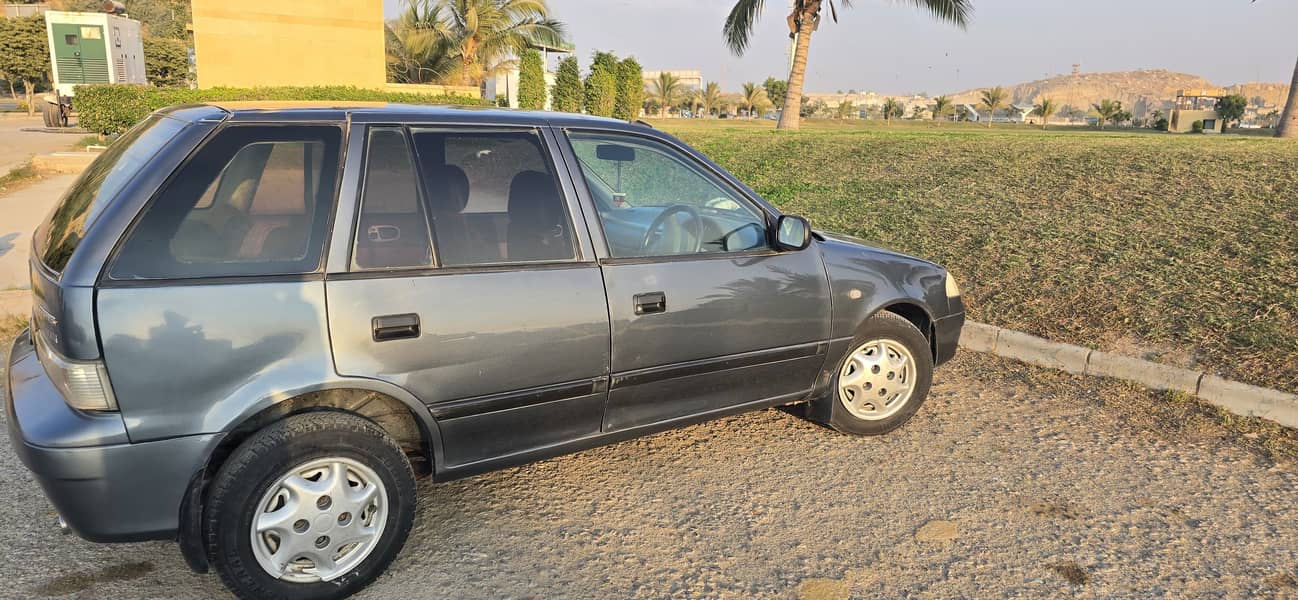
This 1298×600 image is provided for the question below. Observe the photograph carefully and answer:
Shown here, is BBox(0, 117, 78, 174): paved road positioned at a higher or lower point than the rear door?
lower

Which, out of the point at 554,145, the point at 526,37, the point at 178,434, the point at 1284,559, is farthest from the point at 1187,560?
the point at 526,37

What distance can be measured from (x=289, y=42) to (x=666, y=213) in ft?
66.6

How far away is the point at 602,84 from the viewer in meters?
24.0

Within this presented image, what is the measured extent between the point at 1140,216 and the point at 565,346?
255 inches

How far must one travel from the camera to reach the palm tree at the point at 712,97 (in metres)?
65.4

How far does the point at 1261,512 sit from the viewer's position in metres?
3.43

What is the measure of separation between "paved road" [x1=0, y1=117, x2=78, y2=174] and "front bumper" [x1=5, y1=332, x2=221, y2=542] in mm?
14629

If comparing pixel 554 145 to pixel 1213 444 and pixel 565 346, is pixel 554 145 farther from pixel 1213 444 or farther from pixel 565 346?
pixel 1213 444

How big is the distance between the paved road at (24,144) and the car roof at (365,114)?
14324 mm

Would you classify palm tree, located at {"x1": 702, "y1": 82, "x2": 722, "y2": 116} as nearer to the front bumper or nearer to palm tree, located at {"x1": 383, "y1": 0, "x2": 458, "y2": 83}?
palm tree, located at {"x1": 383, "y1": 0, "x2": 458, "y2": 83}

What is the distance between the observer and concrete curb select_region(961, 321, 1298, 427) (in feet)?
14.3

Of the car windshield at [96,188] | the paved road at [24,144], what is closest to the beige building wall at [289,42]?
the paved road at [24,144]

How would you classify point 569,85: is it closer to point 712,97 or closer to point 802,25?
point 802,25

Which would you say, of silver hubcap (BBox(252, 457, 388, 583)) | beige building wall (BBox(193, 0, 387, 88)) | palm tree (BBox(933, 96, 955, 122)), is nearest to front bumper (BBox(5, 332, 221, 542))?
silver hubcap (BBox(252, 457, 388, 583))
